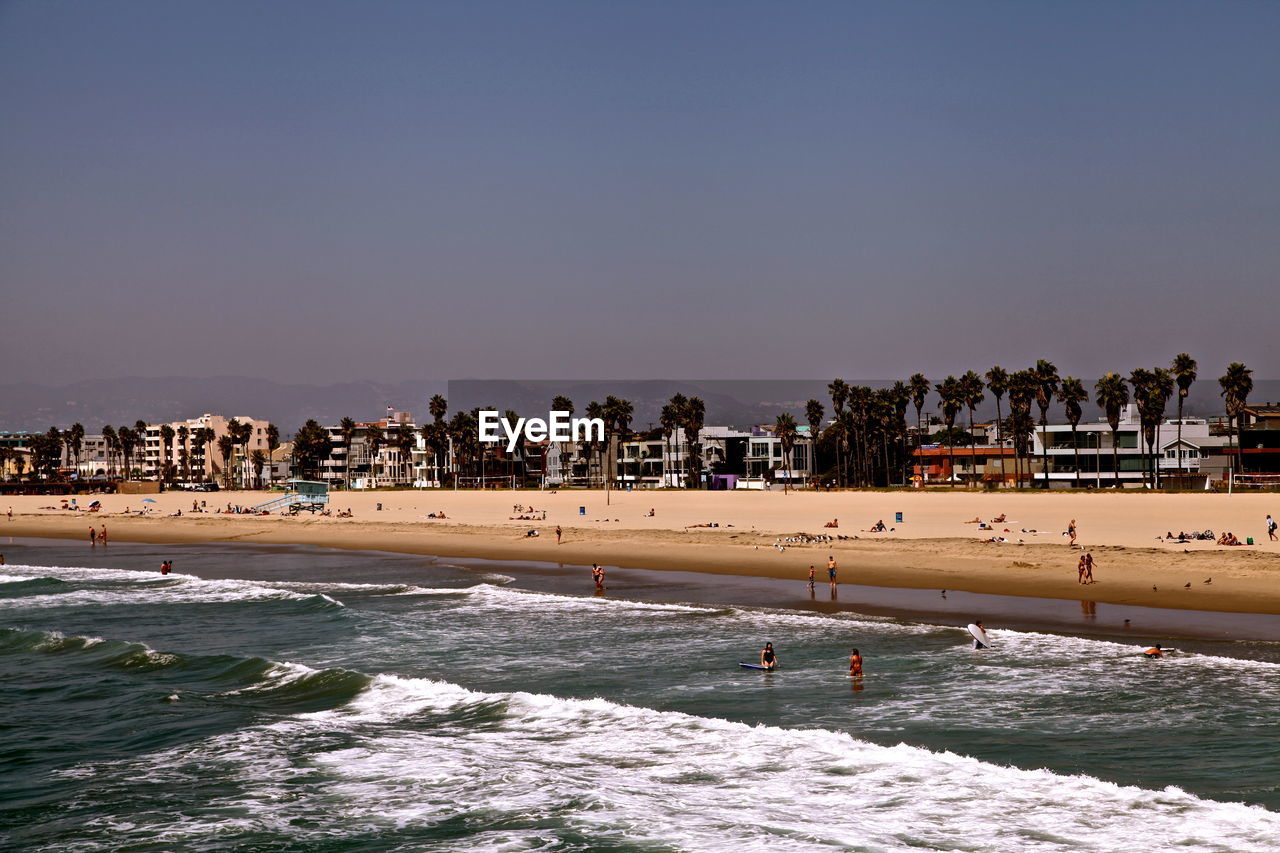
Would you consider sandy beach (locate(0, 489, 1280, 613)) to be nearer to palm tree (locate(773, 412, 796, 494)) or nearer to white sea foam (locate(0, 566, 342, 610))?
white sea foam (locate(0, 566, 342, 610))

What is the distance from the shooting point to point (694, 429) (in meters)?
132

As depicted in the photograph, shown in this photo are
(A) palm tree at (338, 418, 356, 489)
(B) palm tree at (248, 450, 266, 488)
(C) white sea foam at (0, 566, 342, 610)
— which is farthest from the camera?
(B) palm tree at (248, 450, 266, 488)

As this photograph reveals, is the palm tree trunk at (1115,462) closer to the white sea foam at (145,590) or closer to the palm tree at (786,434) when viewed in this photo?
the palm tree at (786,434)

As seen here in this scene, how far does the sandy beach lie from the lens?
122 feet

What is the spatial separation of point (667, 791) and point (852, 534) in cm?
3909

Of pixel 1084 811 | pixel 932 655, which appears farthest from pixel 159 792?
pixel 932 655

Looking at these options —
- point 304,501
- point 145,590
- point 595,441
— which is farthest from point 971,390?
point 145,590

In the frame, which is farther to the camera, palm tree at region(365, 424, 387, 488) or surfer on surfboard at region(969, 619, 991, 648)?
palm tree at region(365, 424, 387, 488)

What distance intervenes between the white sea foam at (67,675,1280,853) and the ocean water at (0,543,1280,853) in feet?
0.20

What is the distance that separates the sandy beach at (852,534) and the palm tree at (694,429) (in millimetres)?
24623

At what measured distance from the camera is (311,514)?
86938 millimetres

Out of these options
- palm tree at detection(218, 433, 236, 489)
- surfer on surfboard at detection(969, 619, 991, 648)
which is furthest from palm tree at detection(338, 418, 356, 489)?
surfer on surfboard at detection(969, 619, 991, 648)

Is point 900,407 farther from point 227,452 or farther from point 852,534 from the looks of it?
point 227,452

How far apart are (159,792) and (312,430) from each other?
507 ft
